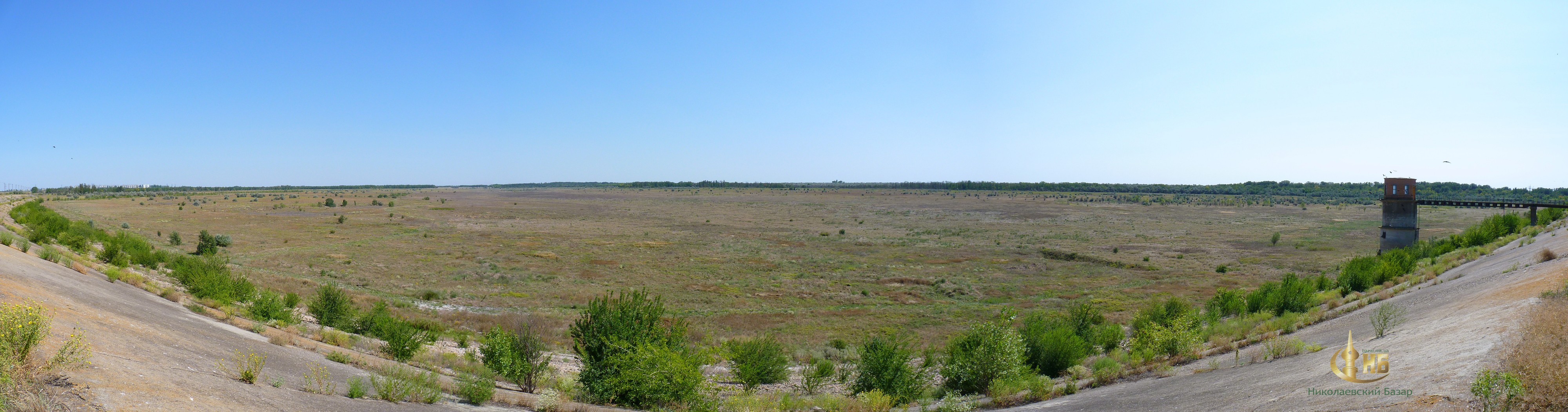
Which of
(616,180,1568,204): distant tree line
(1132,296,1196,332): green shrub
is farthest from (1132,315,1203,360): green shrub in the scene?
(616,180,1568,204): distant tree line

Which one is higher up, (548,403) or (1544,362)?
(1544,362)

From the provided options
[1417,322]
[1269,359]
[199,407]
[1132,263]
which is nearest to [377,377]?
[199,407]

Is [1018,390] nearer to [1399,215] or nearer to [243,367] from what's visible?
[243,367]

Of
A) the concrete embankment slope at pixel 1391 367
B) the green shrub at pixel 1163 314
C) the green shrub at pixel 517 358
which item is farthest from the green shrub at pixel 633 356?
the green shrub at pixel 1163 314

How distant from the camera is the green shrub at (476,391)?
29.1ft

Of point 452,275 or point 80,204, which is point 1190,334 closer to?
point 452,275

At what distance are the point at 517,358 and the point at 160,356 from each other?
436cm

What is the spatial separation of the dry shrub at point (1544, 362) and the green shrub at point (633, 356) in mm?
8581

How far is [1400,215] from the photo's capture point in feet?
98.4

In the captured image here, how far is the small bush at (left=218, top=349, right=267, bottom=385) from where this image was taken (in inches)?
282

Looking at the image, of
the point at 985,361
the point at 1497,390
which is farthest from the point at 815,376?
the point at 1497,390

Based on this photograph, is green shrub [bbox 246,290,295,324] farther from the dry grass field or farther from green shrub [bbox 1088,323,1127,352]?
green shrub [bbox 1088,323,1127,352]

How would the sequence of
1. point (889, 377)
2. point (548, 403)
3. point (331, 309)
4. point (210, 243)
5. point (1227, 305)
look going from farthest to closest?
1. point (210, 243)
2. point (1227, 305)
3. point (331, 309)
4. point (889, 377)
5. point (548, 403)

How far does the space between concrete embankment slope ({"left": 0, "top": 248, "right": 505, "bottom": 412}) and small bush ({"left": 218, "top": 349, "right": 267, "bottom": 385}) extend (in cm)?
10
